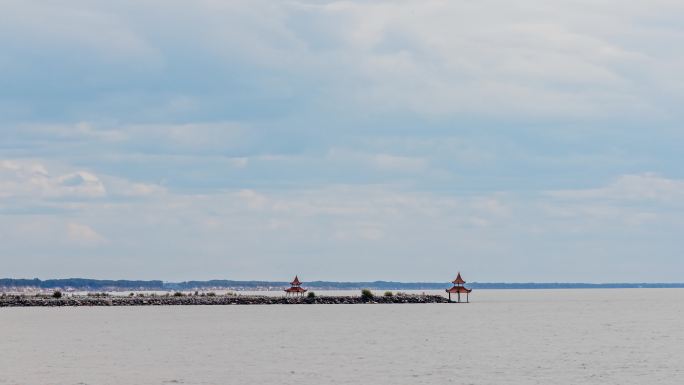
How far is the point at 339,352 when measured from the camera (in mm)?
68938

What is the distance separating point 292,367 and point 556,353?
20893mm

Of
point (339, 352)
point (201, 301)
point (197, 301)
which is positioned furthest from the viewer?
point (197, 301)

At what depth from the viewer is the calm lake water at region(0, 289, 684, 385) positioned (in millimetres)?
53094

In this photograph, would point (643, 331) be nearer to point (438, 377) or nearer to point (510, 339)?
point (510, 339)

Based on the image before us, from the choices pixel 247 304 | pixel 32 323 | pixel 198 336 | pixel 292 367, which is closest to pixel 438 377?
pixel 292 367

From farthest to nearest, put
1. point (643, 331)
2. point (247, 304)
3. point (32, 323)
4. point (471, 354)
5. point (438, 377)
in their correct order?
point (247, 304), point (32, 323), point (643, 331), point (471, 354), point (438, 377)

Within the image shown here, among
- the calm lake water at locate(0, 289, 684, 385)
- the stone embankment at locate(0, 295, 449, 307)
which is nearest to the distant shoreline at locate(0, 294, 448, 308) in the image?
the stone embankment at locate(0, 295, 449, 307)

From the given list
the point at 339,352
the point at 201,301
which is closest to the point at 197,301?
the point at 201,301

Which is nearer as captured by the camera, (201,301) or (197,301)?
(201,301)

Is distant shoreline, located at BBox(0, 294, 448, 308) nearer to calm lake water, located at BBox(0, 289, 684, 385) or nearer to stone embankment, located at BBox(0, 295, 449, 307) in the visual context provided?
stone embankment, located at BBox(0, 295, 449, 307)

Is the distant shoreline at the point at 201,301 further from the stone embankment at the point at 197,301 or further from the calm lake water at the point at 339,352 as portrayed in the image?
the calm lake water at the point at 339,352

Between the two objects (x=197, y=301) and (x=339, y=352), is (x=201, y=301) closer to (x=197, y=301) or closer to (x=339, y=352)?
(x=197, y=301)

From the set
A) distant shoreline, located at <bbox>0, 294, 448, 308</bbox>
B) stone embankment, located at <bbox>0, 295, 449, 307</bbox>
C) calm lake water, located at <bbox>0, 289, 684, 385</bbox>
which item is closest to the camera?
calm lake water, located at <bbox>0, 289, 684, 385</bbox>

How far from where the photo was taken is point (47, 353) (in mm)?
68688
